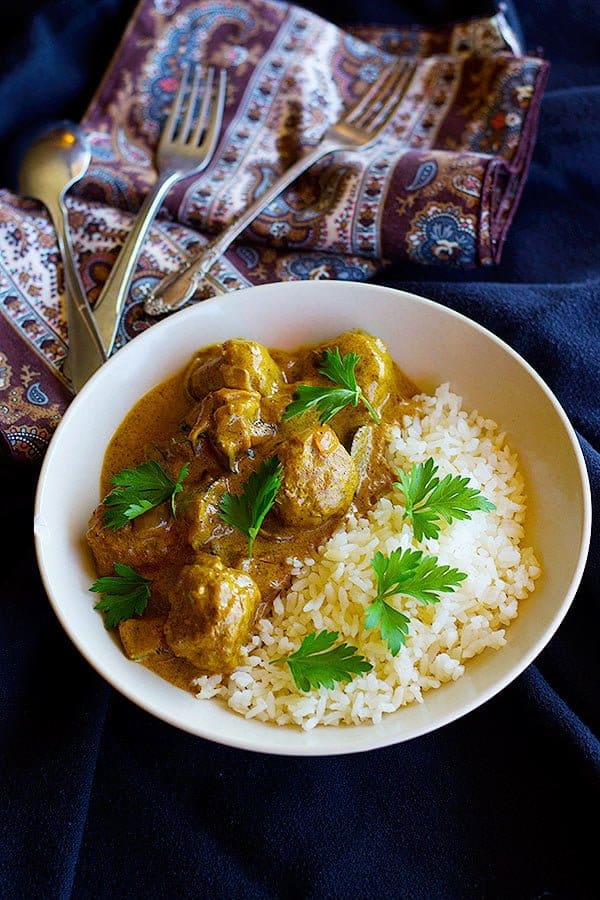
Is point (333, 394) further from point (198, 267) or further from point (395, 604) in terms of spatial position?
point (198, 267)

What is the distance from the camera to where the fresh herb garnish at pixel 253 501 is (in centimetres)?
302

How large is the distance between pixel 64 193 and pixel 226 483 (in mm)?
1860

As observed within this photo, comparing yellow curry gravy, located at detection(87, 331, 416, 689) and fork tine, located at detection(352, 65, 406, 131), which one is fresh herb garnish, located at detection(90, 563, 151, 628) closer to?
yellow curry gravy, located at detection(87, 331, 416, 689)

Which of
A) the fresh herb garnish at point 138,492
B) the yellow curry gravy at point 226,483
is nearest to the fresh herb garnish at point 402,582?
the yellow curry gravy at point 226,483

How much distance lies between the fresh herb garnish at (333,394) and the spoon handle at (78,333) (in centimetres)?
92

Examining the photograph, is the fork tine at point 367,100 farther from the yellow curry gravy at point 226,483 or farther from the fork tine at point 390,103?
the yellow curry gravy at point 226,483

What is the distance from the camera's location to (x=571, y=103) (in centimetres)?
442

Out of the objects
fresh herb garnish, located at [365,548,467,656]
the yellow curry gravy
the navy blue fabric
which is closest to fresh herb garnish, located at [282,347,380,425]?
the yellow curry gravy

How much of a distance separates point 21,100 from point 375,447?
267 centimetres

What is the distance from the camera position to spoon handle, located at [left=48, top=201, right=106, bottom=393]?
12.1 feet

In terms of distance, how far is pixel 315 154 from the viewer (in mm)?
4141

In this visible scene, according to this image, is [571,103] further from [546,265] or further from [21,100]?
[21,100]

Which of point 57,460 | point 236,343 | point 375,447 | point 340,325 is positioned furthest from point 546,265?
point 57,460

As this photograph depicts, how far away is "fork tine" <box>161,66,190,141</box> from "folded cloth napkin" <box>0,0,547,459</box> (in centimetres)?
8
